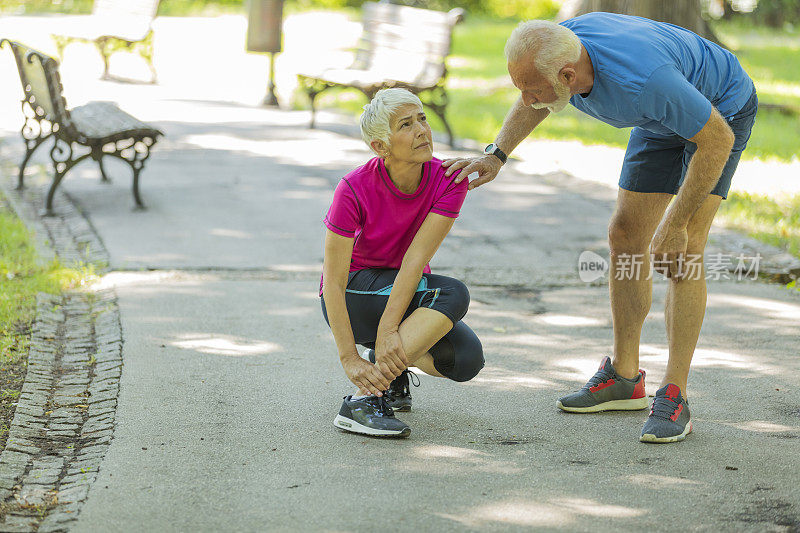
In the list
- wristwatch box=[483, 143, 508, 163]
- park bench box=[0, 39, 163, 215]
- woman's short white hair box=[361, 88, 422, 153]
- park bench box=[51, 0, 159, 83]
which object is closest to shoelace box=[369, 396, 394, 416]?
woman's short white hair box=[361, 88, 422, 153]

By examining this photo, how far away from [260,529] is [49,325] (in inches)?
100

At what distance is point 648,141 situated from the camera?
13.2 ft

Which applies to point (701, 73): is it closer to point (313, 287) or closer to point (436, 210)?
point (436, 210)

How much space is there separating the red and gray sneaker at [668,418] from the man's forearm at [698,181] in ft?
2.47

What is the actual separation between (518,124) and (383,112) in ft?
2.36

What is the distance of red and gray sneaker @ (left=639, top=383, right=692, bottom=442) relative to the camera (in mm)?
3863

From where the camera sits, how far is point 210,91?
46.7 feet

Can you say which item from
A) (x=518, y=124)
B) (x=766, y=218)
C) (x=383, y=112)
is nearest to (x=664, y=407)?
(x=518, y=124)

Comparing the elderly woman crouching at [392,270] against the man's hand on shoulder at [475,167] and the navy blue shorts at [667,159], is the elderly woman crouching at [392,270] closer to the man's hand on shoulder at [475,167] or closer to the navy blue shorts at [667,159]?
the man's hand on shoulder at [475,167]

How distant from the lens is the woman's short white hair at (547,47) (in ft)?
11.4

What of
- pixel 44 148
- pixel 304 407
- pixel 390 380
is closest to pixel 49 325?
pixel 304 407

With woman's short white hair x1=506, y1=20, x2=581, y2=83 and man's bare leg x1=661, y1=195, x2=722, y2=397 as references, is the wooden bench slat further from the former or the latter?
man's bare leg x1=661, y1=195, x2=722, y2=397

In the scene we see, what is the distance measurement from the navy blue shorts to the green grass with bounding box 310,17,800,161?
6628mm

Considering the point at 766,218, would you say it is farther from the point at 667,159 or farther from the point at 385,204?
the point at 385,204
